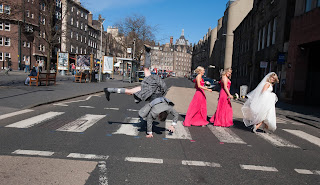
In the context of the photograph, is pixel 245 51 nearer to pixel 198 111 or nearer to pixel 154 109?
pixel 198 111

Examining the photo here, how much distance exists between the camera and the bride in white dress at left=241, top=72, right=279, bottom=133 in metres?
7.16

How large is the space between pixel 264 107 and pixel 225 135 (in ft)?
4.82

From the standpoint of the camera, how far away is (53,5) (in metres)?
21.8

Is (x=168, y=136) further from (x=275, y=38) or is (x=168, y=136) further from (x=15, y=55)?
(x=15, y=55)

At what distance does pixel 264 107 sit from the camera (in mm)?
7238

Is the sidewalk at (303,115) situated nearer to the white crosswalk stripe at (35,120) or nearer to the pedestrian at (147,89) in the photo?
the pedestrian at (147,89)

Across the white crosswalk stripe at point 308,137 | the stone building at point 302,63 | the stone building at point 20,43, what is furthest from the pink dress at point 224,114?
the stone building at point 20,43

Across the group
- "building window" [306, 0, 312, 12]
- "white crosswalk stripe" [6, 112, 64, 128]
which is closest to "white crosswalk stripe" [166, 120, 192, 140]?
"white crosswalk stripe" [6, 112, 64, 128]

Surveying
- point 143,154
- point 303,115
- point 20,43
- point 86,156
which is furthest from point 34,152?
point 20,43

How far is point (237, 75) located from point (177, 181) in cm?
3821

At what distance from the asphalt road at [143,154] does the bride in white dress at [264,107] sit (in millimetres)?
348

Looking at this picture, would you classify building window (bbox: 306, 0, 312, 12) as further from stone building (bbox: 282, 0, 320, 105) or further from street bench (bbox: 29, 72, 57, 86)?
street bench (bbox: 29, 72, 57, 86)

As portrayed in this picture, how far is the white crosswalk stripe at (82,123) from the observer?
6300mm

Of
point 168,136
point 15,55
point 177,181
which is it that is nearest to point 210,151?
point 168,136
